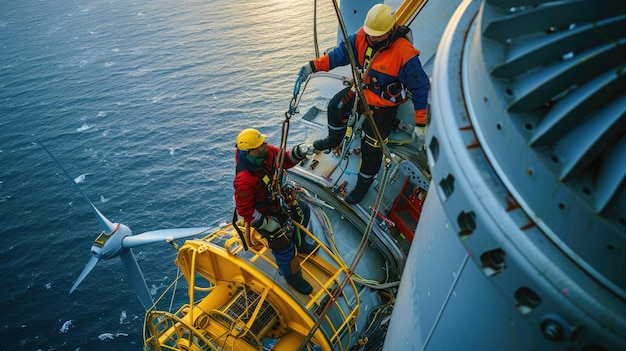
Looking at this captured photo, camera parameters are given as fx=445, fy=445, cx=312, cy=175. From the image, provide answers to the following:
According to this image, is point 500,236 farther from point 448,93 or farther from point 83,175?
point 83,175

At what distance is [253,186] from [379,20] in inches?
152

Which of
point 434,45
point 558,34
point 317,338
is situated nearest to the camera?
point 558,34

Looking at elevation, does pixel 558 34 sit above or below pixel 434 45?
A: above

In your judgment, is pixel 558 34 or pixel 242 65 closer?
pixel 558 34

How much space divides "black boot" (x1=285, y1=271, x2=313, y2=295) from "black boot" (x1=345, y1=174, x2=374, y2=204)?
2.14 m

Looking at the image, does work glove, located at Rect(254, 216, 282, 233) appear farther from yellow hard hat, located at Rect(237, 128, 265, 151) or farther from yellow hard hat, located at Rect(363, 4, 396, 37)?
yellow hard hat, located at Rect(363, 4, 396, 37)

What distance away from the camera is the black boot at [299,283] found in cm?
893

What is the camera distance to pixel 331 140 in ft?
32.5

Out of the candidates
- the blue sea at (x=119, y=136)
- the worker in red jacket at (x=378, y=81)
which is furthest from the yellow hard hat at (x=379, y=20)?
the blue sea at (x=119, y=136)

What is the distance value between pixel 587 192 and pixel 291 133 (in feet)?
100

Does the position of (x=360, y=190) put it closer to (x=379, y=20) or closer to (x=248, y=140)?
(x=248, y=140)

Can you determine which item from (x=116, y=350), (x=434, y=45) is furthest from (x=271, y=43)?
(x=434, y=45)

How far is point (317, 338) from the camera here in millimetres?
9039

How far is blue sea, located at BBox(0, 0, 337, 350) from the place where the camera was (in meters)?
24.3
